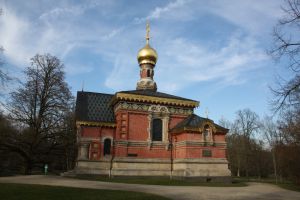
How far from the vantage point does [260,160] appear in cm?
4956

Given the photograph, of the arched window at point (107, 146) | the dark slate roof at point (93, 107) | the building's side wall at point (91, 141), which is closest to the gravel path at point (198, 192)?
the building's side wall at point (91, 141)

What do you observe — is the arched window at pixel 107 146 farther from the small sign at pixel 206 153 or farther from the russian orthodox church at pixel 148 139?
the small sign at pixel 206 153

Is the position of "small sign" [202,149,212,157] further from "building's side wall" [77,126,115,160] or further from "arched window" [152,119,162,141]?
"building's side wall" [77,126,115,160]

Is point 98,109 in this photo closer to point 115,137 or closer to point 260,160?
point 115,137

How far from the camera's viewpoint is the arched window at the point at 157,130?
96.2 ft

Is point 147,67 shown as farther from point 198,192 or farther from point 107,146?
point 198,192

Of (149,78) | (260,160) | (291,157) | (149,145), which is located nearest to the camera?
(291,157)

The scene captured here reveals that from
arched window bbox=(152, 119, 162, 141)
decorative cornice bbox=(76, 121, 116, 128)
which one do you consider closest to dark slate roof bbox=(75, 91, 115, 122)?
decorative cornice bbox=(76, 121, 116, 128)

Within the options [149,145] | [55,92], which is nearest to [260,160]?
[149,145]

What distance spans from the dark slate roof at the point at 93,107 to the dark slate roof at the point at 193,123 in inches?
256

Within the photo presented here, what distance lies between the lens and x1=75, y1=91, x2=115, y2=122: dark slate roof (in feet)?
93.5

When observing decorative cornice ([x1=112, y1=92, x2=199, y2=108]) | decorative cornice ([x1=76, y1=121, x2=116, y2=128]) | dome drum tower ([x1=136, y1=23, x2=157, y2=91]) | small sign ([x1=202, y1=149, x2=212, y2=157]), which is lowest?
small sign ([x1=202, y1=149, x2=212, y2=157])

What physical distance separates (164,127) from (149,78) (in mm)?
7855

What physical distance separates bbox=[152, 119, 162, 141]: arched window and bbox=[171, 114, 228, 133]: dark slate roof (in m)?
1.40
